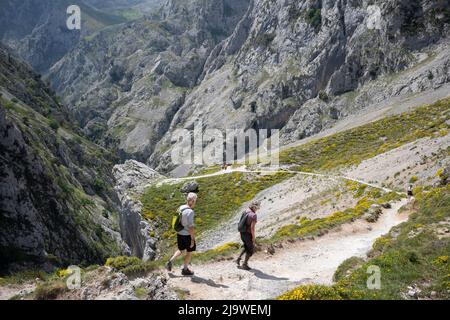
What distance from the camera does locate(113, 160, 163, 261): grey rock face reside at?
1578 inches

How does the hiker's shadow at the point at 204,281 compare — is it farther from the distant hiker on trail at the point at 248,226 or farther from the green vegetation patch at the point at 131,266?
the distant hiker on trail at the point at 248,226

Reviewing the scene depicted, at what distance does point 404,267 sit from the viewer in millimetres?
14781

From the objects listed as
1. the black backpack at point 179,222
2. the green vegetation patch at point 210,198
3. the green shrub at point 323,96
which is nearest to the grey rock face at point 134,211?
the green vegetation patch at point 210,198

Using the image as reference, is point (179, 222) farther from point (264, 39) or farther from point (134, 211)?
point (264, 39)

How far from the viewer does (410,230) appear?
64.7 feet

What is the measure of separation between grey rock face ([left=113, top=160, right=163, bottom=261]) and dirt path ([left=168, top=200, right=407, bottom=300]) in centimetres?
1963

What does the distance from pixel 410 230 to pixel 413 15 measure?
107 meters

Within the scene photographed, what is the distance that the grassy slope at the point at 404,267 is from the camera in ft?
41.0

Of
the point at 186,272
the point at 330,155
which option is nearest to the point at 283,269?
the point at 186,272

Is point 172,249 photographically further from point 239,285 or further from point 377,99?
point 377,99

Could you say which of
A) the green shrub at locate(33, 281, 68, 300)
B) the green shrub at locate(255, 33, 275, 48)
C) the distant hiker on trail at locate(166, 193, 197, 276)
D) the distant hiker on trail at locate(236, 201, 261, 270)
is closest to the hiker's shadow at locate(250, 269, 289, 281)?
the distant hiker on trail at locate(236, 201, 261, 270)

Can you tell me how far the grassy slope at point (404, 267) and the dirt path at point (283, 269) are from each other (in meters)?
1.55

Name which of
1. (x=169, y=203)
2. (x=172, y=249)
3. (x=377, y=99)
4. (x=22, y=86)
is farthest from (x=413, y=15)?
(x=22, y=86)

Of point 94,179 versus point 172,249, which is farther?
point 94,179
